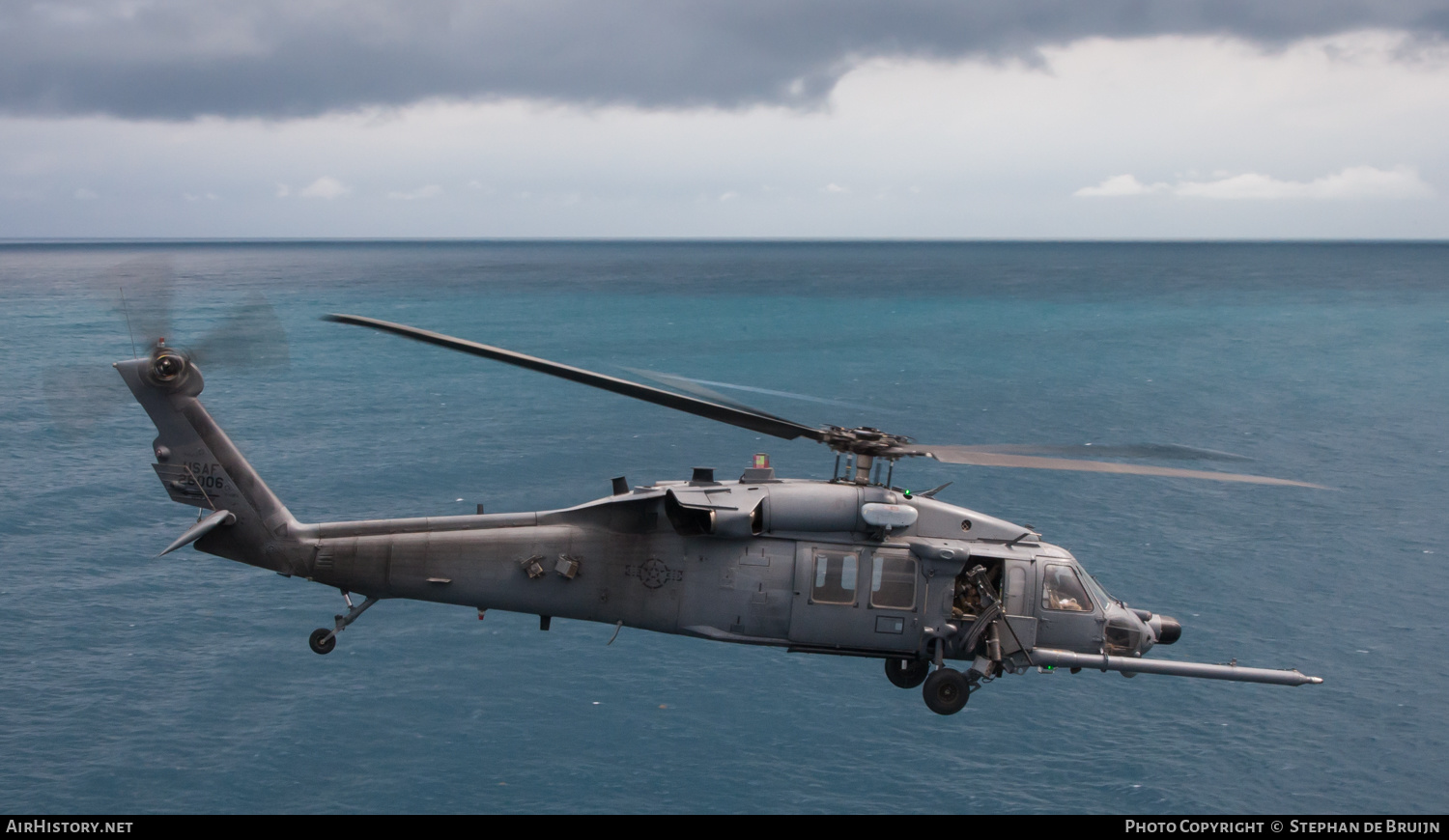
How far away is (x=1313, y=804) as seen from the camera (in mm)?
38938

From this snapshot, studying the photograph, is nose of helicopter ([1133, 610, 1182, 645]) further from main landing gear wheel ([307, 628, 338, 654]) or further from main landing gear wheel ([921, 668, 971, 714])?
main landing gear wheel ([307, 628, 338, 654])

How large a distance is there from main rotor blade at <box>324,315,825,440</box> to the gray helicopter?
0.28 metres

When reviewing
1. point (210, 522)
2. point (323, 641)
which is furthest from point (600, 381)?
point (210, 522)

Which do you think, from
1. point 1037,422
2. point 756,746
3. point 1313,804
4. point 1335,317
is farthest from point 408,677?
point 1335,317

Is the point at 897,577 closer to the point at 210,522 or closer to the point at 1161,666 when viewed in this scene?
the point at 1161,666

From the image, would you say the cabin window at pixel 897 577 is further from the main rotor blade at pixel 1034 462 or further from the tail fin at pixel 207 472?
the tail fin at pixel 207 472

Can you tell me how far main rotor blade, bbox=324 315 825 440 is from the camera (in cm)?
1944

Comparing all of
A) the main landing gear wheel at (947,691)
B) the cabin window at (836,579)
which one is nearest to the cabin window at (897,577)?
the cabin window at (836,579)

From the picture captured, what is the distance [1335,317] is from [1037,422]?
11644 centimetres

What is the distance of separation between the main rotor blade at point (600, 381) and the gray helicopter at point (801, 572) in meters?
0.28

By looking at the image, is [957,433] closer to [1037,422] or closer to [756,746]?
[1037,422]

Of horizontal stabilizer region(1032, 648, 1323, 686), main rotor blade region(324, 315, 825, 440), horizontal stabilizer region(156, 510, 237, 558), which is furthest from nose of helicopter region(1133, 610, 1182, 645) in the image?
horizontal stabilizer region(156, 510, 237, 558)

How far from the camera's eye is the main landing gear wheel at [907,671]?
2392 centimetres

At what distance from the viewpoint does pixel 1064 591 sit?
2330 cm
